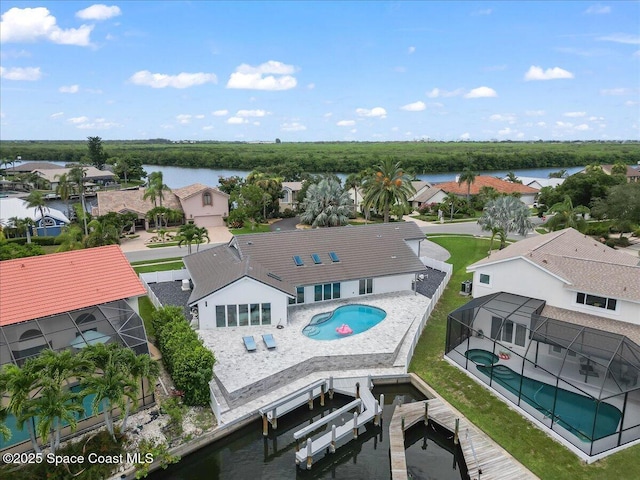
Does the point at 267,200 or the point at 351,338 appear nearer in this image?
the point at 351,338

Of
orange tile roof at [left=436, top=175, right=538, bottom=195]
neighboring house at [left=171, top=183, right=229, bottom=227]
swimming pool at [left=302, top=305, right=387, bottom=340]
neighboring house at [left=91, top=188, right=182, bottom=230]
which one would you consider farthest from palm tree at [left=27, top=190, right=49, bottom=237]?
orange tile roof at [left=436, top=175, right=538, bottom=195]

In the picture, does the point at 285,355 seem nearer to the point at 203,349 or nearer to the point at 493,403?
the point at 203,349

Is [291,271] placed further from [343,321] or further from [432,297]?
[432,297]

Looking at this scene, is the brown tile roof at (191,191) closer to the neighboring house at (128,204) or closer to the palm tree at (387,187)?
the neighboring house at (128,204)

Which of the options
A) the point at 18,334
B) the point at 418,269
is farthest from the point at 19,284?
the point at 418,269

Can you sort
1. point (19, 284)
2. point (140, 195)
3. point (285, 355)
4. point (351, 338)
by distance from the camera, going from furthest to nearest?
point (140, 195)
point (351, 338)
point (285, 355)
point (19, 284)
